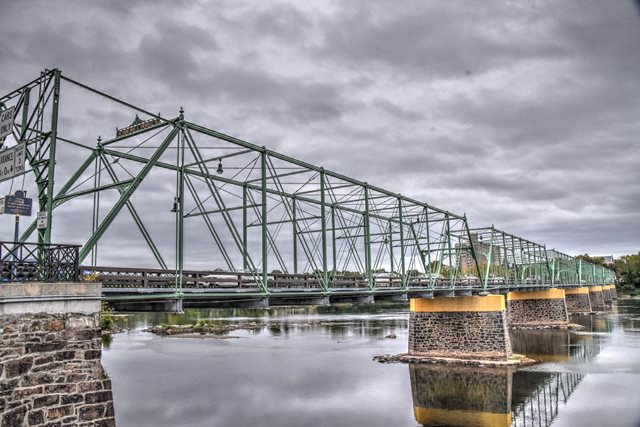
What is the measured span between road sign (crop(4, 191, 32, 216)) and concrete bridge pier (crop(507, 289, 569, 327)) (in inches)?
2461

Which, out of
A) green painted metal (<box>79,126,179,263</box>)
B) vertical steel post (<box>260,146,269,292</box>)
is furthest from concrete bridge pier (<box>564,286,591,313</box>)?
green painted metal (<box>79,126,179,263</box>)

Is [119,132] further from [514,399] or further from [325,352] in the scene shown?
[325,352]

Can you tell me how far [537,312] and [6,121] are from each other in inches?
2581

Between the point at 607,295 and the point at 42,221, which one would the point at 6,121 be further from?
the point at 607,295

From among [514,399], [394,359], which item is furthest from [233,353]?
[514,399]

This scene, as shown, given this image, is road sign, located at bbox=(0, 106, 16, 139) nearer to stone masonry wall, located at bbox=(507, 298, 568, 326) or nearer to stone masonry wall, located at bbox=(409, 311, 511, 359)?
stone masonry wall, located at bbox=(409, 311, 511, 359)

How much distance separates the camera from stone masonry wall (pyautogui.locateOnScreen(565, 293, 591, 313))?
87062mm

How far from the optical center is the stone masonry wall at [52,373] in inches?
434

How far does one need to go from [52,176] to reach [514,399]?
25722mm

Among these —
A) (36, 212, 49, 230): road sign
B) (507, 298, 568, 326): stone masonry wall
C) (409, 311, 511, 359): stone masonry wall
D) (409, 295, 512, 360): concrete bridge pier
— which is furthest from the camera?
(507, 298, 568, 326): stone masonry wall

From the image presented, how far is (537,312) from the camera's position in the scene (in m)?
65.1

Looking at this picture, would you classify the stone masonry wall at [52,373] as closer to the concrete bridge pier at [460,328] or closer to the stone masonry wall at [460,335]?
the concrete bridge pier at [460,328]

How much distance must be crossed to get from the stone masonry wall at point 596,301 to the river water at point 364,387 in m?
54.1

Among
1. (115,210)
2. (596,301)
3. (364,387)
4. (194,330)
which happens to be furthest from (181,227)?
(596,301)
